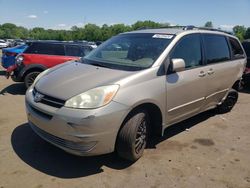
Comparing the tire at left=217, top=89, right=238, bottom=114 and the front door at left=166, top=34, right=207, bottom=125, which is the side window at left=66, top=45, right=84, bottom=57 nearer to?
the tire at left=217, top=89, right=238, bottom=114

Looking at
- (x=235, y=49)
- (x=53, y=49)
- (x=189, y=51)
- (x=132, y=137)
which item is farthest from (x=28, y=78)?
(x=235, y=49)

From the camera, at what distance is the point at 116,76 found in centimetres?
366

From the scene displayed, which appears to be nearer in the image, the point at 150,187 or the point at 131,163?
the point at 150,187

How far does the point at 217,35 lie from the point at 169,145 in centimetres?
254

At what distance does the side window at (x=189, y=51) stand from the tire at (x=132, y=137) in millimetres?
1115

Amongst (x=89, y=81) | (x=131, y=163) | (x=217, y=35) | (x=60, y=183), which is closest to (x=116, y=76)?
(x=89, y=81)

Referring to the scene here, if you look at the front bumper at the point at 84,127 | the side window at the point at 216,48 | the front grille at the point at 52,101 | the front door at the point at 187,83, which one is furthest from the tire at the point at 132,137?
the side window at the point at 216,48

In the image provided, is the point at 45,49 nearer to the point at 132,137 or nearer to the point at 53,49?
the point at 53,49

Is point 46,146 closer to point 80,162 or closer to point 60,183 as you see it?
point 80,162

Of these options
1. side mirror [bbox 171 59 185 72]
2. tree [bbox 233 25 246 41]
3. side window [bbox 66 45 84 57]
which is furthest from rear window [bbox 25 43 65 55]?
tree [bbox 233 25 246 41]

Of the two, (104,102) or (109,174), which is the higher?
(104,102)

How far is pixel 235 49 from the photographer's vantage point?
6.20 m

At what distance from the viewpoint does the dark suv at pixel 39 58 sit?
789cm

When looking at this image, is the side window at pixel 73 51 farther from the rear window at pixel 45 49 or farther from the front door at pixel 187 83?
the front door at pixel 187 83
